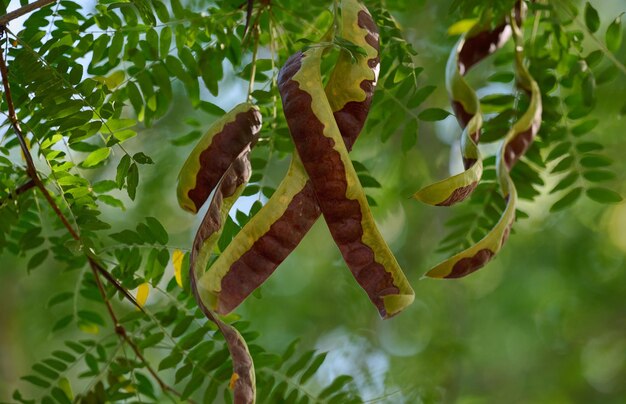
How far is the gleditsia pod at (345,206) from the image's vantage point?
2.05 feet

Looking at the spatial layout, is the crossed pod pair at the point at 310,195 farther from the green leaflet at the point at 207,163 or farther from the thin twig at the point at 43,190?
the thin twig at the point at 43,190

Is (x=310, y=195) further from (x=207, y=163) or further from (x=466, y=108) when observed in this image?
(x=466, y=108)

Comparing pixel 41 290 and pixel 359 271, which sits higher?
pixel 41 290

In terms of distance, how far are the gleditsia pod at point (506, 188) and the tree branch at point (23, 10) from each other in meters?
0.42

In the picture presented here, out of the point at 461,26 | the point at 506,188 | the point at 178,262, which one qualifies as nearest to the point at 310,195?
the point at 506,188

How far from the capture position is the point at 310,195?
2.13ft

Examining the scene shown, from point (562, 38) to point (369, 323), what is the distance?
4.60ft

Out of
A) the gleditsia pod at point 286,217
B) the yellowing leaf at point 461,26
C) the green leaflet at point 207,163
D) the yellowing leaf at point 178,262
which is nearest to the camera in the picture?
the gleditsia pod at point 286,217

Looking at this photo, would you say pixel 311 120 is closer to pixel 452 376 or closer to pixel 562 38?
pixel 562 38

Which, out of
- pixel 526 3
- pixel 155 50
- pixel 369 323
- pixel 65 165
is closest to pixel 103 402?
pixel 65 165

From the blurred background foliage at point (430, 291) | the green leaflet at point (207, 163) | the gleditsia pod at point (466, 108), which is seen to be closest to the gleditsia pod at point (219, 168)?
the green leaflet at point (207, 163)

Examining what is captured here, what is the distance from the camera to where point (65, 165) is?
2.81 feet

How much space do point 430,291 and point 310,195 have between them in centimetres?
181

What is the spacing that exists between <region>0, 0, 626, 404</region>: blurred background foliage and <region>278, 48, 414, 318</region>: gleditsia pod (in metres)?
0.94
